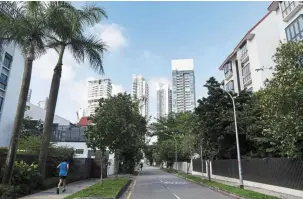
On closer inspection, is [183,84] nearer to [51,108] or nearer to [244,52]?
[244,52]

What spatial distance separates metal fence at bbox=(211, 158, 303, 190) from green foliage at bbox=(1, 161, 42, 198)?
13493mm

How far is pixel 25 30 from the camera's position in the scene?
46.5 ft

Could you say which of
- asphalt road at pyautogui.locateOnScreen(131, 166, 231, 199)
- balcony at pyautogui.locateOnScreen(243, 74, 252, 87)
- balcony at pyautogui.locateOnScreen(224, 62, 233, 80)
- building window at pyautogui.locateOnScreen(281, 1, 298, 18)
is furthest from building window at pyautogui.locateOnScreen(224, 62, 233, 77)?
asphalt road at pyautogui.locateOnScreen(131, 166, 231, 199)

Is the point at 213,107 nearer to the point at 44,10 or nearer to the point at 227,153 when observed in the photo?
the point at 227,153

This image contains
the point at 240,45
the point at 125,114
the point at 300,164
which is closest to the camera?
the point at 300,164

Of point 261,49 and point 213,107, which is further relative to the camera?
point 261,49

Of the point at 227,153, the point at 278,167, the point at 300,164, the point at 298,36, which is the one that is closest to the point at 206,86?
the point at 227,153

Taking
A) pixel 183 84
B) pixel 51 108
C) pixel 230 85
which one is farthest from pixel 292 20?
pixel 183 84

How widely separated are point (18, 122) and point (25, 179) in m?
3.09

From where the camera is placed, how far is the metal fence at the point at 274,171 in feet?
50.0

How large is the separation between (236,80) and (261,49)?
345 inches

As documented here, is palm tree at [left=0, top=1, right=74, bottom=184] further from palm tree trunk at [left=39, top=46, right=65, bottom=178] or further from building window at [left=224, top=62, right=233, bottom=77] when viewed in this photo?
building window at [left=224, top=62, right=233, bottom=77]

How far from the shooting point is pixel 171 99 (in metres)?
94.9

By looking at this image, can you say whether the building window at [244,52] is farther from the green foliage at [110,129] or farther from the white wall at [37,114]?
the white wall at [37,114]
